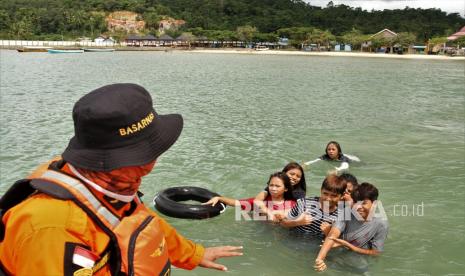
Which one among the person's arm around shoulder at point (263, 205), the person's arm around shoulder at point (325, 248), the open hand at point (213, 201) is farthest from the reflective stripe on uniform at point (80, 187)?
the open hand at point (213, 201)

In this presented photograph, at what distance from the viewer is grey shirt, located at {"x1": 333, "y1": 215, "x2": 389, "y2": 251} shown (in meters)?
5.60

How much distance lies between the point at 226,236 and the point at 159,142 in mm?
4981

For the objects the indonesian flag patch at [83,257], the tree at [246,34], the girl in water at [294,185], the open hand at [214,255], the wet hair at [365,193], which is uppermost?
the tree at [246,34]

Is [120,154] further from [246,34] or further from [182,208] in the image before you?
[246,34]

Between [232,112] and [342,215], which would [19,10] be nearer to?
[232,112]

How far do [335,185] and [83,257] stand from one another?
14.5 ft

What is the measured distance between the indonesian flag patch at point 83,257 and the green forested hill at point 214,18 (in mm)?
147735

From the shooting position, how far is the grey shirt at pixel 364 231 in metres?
5.60

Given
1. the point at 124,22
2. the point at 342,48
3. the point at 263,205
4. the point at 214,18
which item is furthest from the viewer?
the point at 124,22

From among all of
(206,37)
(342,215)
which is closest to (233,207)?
(342,215)

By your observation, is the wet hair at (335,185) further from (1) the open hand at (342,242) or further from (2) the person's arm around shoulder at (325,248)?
(1) the open hand at (342,242)

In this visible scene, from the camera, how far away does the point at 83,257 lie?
1.72 m

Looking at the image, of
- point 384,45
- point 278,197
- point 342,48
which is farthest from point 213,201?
point 342,48

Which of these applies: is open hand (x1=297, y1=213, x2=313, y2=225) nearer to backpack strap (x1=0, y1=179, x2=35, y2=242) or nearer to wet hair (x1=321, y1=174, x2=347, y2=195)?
wet hair (x1=321, y1=174, x2=347, y2=195)
